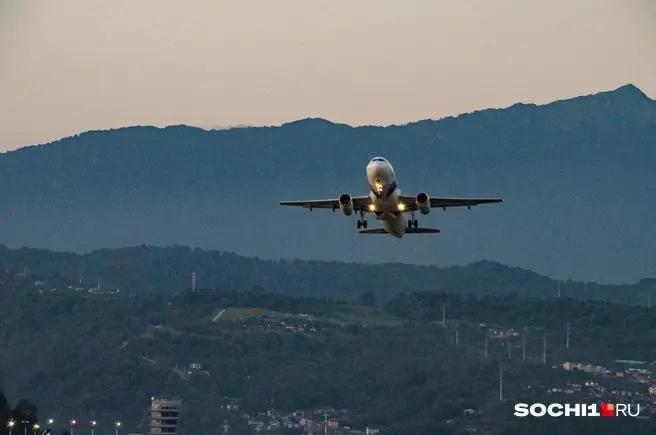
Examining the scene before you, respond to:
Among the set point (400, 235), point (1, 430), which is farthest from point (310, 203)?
point (1, 430)

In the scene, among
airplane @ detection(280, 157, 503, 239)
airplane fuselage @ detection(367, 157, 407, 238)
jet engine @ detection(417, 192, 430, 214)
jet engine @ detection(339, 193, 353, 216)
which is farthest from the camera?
jet engine @ detection(417, 192, 430, 214)

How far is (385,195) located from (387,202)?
112 cm

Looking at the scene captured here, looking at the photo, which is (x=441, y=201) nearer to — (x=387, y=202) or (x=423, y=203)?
(x=387, y=202)

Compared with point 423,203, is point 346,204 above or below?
below

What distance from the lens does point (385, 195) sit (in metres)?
138

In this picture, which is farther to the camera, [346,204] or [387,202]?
[387,202]

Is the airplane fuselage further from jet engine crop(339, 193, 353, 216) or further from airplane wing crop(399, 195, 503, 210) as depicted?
jet engine crop(339, 193, 353, 216)

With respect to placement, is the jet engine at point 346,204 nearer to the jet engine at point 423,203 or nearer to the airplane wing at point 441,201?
the jet engine at point 423,203

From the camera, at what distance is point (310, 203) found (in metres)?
145

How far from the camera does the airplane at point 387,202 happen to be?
135m

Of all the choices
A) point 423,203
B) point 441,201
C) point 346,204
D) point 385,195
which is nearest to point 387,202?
point 385,195

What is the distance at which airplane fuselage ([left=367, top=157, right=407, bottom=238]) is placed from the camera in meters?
135

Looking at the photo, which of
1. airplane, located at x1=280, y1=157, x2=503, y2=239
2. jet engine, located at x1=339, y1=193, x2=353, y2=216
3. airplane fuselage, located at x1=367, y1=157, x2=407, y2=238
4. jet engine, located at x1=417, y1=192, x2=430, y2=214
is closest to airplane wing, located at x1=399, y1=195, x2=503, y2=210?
airplane, located at x1=280, y1=157, x2=503, y2=239

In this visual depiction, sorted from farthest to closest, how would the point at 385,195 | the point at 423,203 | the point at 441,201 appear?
the point at 441,201 < the point at 385,195 < the point at 423,203
